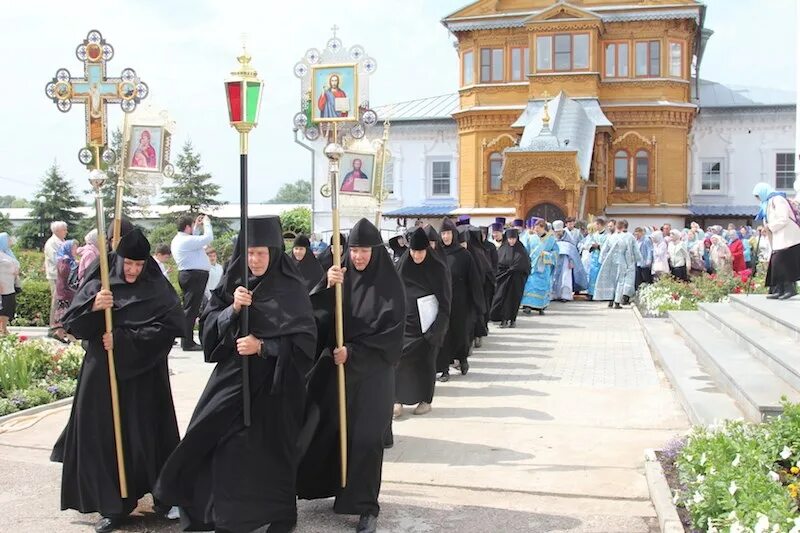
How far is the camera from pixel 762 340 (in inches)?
379

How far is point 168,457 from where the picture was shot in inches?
230

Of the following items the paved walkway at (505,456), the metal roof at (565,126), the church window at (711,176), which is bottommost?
the paved walkway at (505,456)

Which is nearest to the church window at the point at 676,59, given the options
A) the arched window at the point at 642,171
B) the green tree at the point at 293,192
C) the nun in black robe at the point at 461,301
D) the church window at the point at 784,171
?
the arched window at the point at 642,171

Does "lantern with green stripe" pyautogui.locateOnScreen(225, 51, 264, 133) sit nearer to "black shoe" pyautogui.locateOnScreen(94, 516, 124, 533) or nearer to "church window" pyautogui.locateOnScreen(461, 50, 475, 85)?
"black shoe" pyautogui.locateOnScreen(94, 516, 124, 533)

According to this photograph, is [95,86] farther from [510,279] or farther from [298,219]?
[298,219]

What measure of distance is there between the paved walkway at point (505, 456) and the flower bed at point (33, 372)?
45 centimetres

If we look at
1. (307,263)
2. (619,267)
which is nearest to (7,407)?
(307,263)

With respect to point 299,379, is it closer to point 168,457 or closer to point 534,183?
point 168,457

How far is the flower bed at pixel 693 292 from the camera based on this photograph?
640 inches

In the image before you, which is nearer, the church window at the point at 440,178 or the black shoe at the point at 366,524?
the black shoe at the point at 366,524

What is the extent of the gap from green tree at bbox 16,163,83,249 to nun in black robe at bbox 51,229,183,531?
152 feet

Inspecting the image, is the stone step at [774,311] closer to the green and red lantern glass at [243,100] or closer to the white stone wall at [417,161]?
the green and red lantern glass at [243,100]

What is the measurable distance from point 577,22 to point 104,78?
33029mm

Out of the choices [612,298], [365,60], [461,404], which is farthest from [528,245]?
[461,404]
